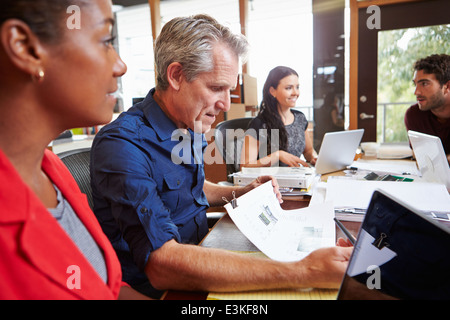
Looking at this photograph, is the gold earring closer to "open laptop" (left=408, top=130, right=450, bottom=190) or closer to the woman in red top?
the woman in red top

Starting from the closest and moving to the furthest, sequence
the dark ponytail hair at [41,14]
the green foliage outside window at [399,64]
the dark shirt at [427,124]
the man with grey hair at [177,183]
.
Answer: the dark ponytail hair at [41,14]
the man with grey hair at [177,183]
the dark shirt at [427,124]
the green foliage outside window at [399,64]

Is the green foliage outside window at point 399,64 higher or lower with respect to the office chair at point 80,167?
higher

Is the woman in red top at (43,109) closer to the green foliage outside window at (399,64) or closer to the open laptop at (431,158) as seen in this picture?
the open laptop at (431,158)

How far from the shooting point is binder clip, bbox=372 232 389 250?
0.51 metres

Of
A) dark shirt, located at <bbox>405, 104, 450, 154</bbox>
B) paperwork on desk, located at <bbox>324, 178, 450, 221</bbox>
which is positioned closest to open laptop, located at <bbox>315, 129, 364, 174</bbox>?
paperwork on desk, located at <bbox>324, 178, 450, 221</bbox>

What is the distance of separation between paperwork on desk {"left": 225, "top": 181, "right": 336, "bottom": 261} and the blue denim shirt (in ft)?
0.67

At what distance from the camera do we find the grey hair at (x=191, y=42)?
103 cm

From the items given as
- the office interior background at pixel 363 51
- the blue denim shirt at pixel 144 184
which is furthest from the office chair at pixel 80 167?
the office interior background at pixel 363 51

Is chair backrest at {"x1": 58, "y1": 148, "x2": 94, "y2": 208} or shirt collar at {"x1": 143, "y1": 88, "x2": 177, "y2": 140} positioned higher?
shirt collar at {"x1": 143, "y1": 88, "x2": 177, "y2": 140}

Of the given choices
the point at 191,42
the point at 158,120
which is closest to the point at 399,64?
the point at 191,42

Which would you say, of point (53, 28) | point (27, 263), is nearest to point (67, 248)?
point (27, 263)

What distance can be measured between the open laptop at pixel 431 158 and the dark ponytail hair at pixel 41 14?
1315 millimetres

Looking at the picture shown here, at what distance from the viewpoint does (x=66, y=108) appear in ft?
1.61

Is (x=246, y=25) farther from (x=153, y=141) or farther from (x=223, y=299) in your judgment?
(x=223, y=299)
